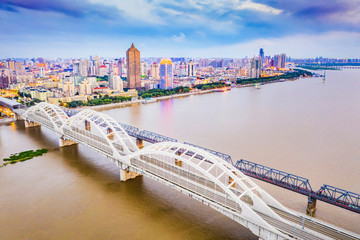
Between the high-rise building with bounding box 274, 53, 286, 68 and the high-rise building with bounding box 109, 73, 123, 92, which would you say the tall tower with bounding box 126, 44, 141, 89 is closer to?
the high-rise building with bounding box 109, 73, 123, 92

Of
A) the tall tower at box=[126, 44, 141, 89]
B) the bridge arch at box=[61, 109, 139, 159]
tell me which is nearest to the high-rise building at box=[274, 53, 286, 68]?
the tall tower at box=[126, 44, 141, 89]

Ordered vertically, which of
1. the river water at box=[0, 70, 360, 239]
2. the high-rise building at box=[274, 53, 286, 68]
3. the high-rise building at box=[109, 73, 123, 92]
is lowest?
the river water at box=[0, 70, 360, 239]

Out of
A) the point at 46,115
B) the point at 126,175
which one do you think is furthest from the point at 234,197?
the point at 46,115

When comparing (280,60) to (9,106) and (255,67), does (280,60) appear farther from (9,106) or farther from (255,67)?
(9,106)

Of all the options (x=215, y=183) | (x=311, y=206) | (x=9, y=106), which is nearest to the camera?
(x=215, y=183)

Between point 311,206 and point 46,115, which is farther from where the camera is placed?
point 46,115

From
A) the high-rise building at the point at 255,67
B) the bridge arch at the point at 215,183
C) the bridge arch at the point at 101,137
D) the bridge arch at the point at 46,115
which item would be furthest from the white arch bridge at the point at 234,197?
the high-rise building at the point at 255,67

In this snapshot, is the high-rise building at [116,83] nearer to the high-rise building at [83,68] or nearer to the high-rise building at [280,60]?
the high-rise building at [83,68]

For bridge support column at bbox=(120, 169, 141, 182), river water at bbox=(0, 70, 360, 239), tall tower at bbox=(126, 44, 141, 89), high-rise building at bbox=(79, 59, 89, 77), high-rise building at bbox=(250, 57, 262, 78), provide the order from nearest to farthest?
river water at bbox=(0, 70, 360, 239) < bridge support column at bbox=(120, 169, 141, 182) < tall tower at bbox=(126, 44, 141, 89) < high-rise building at bbox=(250, 57, 262, 78) < high-rise building at bbox=(79, 59, 89, 77)
